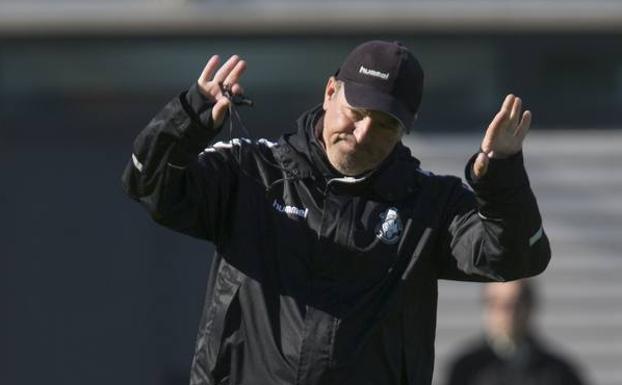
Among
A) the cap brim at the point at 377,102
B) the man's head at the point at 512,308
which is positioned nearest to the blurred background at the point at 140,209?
the man's head at the point at 512,308

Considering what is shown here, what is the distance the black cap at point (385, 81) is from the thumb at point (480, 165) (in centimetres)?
21

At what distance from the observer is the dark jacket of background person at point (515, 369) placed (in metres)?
7.82

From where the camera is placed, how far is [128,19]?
923 centimetres

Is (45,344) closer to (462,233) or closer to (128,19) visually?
(128,19)

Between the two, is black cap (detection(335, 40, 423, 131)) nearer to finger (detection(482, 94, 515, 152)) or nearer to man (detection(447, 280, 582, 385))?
finger (detection(482, 94, 515, 152))

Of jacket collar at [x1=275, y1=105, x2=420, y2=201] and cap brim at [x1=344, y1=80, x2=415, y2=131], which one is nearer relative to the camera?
cap brim at [x1=344, y1=80, x2=415, y2=131]

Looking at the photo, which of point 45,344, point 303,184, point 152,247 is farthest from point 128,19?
point 303,184

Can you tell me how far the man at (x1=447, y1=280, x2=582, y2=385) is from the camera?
783 centimetres

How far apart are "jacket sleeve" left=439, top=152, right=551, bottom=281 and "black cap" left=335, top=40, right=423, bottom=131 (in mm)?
238

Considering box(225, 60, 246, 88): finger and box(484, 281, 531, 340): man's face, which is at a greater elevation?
box(225, 60, 246, 88): finger

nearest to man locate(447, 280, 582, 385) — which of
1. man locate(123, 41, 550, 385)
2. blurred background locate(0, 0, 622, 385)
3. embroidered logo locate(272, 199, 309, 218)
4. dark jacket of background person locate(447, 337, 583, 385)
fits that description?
dark jacket of background person locate(447, 337, 583, 385)

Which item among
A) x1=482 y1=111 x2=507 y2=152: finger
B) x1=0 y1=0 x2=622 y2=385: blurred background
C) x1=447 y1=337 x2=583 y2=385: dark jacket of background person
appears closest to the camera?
x1=482 y1=111 x2=507 y2=152: finger

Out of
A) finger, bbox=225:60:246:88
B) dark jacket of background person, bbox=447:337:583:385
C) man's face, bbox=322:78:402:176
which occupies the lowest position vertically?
dark jacket of background person, bbox=447:337:583:385

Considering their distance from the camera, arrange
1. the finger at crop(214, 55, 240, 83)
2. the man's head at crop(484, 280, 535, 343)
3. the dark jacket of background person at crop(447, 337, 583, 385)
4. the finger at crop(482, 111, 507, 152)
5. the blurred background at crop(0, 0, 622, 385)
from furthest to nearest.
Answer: the blurred background at crop(0, 0, 622, 385) < the man's head at crop(484, 280, 535, 343) < the dark jacket of background person at crop(447, 337, 583, 385) < the finger at crop(214, 55, 240, 83) < the finger at crop(482, 111, 507, 152)
